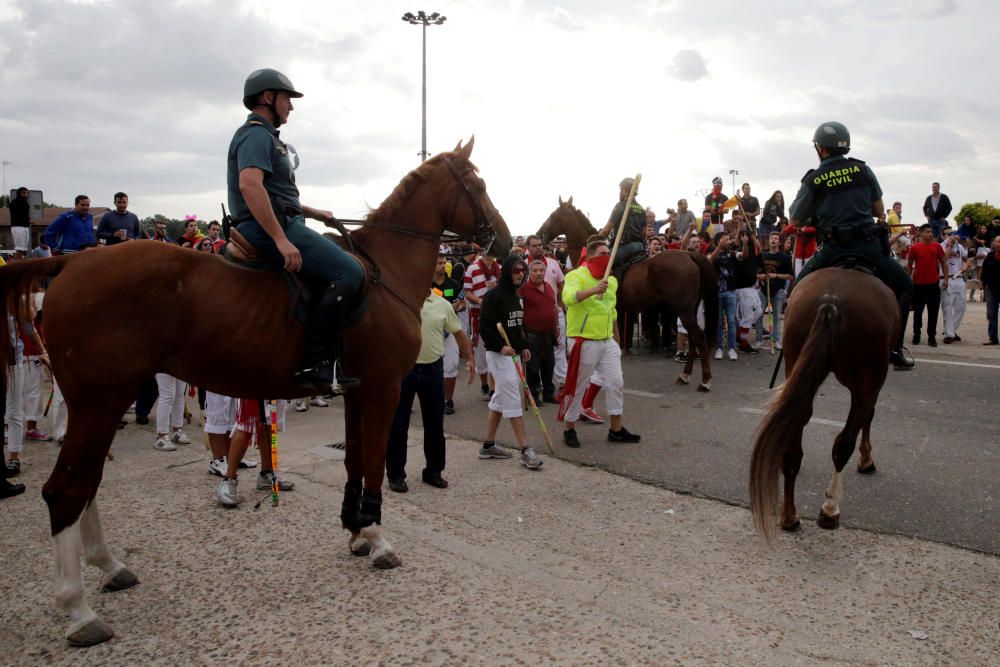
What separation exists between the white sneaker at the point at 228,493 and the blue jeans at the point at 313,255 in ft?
7.71

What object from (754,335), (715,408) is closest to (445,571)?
(715,408)

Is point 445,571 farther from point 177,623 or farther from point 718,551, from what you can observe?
point 718,551

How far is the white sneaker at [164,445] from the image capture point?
7367mm

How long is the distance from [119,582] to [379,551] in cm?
153

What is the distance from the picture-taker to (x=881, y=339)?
504cm

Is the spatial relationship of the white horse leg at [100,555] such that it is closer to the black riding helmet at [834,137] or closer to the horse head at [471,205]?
the horse head at [471,205]

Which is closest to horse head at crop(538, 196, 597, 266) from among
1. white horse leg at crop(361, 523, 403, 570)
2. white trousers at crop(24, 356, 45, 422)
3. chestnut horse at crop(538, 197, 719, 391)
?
chestnut horse at crop(538, 197, 719, 391)

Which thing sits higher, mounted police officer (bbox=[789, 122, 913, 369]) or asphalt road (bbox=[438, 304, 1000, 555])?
mounted police officer (bbox=[789, 122, 913, 369])

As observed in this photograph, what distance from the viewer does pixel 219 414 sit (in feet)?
19.7

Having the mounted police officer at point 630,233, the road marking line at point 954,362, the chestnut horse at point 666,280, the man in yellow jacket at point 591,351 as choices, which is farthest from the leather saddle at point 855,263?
the road marking line at point 954,362

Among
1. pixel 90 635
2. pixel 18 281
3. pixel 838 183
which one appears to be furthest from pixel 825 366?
pixel 18 281

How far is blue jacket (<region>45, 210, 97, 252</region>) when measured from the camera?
968 centimetres

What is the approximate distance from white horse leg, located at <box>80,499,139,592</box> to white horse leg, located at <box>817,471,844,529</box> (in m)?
4.62

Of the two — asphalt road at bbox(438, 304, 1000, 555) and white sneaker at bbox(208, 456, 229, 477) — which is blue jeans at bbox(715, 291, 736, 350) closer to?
asphalt road at bbox(438, 304, 1000, 555)
